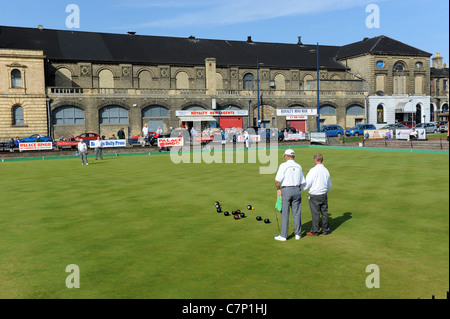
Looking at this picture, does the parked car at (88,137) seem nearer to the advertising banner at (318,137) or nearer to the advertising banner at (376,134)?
the advertising banner at (318,137)

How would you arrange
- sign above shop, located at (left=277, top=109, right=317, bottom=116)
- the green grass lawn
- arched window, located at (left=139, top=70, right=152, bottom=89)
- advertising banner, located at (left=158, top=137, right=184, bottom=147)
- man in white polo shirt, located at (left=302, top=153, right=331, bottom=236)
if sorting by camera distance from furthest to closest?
sign above shop, located at (left=277, top=109, right=317, bottom=116)
arched window, located at (left=139, top=70, right=152, bottom=89)
advertising banner, located at (left=158, top=137, right=184, bottom=147)
man in white polo shirt, located at (left=302, top=153, right=331, bottom=236)
the green grass lawn

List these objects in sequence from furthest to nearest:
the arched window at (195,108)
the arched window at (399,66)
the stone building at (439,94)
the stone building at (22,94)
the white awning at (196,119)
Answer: the stone building at (439,94) → the arched window at (399,66) → the arched window at (195,108) → the white awning at (196,119) → the stone building at (22,94)

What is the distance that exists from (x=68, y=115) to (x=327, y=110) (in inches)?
1431

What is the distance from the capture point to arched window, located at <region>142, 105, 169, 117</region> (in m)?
53.3

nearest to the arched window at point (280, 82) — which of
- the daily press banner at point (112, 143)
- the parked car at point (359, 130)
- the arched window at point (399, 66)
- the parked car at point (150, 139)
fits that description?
the parked car at point (359, 130)

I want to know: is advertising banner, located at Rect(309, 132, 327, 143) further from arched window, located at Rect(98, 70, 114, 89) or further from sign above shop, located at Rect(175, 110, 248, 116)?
arched window, located at Rect(98, 70, 114, 89)

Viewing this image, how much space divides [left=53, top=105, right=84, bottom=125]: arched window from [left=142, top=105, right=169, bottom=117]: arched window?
305 inches

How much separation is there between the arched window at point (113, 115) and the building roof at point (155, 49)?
8.38 metres

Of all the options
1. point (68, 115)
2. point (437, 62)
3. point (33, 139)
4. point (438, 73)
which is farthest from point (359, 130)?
point (437, 62)

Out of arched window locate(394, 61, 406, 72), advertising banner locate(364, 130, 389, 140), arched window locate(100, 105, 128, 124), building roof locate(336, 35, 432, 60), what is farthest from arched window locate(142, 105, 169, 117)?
arched window locate(394, 61, 406, 72)

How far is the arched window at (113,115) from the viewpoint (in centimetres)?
5119

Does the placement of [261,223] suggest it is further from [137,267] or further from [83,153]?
[83,153]

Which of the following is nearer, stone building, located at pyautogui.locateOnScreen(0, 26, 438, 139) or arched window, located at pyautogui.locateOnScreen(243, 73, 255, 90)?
stone building, located at pyautogui.locateOnScreen(0, 26, 438, 139)

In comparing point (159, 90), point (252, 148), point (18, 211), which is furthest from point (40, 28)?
point (18, 211)
